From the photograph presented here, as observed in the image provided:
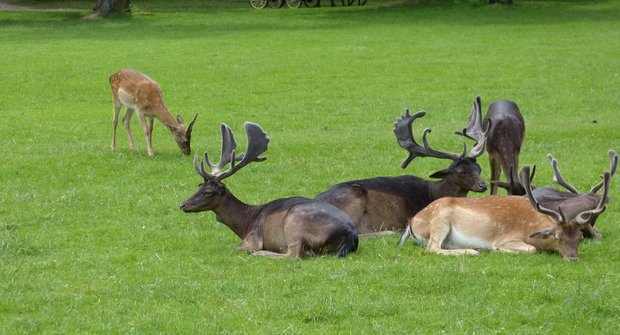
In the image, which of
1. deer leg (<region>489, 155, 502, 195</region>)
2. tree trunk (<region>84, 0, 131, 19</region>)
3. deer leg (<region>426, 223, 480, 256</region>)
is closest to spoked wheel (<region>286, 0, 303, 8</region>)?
tree trunk (<region>84, 0, 131, 19</region>)

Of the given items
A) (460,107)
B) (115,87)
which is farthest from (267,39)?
(115,87)

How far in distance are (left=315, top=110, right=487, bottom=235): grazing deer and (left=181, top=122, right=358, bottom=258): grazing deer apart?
0.91 metres

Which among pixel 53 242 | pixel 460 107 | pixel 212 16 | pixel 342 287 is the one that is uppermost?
pixel 342 287

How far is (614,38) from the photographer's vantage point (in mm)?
32750

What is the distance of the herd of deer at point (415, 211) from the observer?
980 centimetres

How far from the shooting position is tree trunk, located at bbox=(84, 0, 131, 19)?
139 ft

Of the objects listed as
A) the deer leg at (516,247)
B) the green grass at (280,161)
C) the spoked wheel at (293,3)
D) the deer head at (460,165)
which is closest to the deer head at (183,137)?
the green grass at (280,161)

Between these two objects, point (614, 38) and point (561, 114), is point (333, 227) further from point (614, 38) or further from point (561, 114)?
point (614, 38)

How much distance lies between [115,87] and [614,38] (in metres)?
19.4

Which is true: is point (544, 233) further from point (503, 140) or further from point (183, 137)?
point (183, 137)

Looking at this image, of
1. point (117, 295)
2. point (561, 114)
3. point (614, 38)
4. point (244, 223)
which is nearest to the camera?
point (117, 295)

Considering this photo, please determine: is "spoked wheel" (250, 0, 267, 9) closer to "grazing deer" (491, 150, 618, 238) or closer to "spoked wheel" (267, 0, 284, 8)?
"spoked wheel" (267, 0, 284, 8)

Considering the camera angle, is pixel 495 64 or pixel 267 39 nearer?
pixel 495 64

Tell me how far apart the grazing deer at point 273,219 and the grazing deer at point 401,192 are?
35.8 inches
